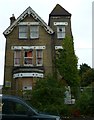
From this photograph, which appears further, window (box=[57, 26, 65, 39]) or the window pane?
window (box=[57, 26, 65, 39])

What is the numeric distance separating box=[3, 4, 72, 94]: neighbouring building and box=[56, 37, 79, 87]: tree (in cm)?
177

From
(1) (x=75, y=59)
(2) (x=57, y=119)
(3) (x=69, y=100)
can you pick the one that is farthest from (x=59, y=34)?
(2) (x=57, y=119)

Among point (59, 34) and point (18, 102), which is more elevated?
point (59, 34)

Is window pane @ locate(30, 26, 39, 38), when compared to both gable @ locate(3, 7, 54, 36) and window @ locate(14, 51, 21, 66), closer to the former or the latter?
gable @ locate(3, 7, 54, 36)

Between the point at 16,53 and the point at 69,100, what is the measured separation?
13.3m

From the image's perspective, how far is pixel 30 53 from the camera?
40031 mm

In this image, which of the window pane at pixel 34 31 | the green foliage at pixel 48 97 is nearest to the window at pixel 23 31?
the window pane at pixel 34 31

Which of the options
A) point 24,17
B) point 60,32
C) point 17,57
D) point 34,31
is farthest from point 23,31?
point 60,32

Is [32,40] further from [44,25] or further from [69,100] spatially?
[69,100]

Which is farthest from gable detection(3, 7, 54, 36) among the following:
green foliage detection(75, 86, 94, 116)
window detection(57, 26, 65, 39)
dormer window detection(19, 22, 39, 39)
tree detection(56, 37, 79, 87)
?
green foliage detection(75, 86, 94, 116)

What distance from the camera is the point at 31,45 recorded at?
40.2 metres

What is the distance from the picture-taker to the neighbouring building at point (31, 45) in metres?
38.6

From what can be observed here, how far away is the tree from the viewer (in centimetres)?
3756

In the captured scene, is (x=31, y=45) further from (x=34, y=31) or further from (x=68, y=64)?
(x=68, y=64)
